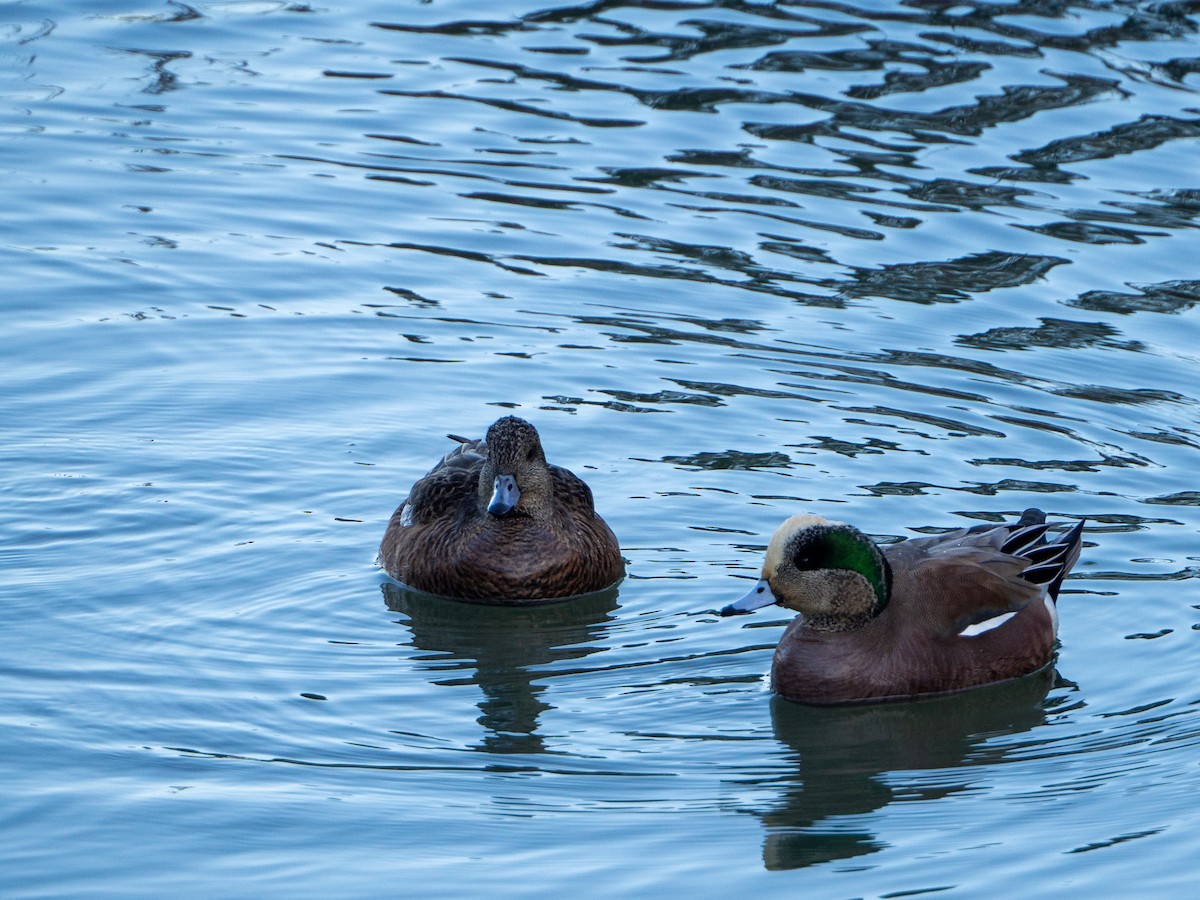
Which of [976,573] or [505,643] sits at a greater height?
[976,573]

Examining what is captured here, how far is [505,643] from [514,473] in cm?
99

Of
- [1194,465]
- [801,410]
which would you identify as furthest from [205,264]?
[1194,465]

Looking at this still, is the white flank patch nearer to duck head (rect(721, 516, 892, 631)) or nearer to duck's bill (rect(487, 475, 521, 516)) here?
duck head (rect(721, 516, 892, 631))

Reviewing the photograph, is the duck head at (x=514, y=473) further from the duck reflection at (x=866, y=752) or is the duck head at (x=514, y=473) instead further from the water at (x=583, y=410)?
the duck reflection at (x=866, y=752)

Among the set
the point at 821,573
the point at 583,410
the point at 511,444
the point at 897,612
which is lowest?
the point at 897,612

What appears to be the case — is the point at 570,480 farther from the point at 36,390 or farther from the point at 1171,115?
the point at 1171,115

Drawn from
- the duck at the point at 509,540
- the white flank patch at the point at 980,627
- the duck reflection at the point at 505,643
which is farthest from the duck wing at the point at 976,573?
the duck at the point at 509,540

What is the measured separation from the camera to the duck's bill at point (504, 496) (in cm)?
987

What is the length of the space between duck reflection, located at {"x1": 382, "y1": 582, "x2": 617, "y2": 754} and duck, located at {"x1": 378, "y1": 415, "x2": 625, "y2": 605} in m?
0.09

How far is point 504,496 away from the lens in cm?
992

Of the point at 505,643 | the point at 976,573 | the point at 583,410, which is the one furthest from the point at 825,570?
the point at 583,410

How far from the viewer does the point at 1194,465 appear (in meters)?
11.2

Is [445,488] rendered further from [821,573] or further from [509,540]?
[821,573]

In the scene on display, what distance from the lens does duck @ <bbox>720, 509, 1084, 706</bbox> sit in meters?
8.58
